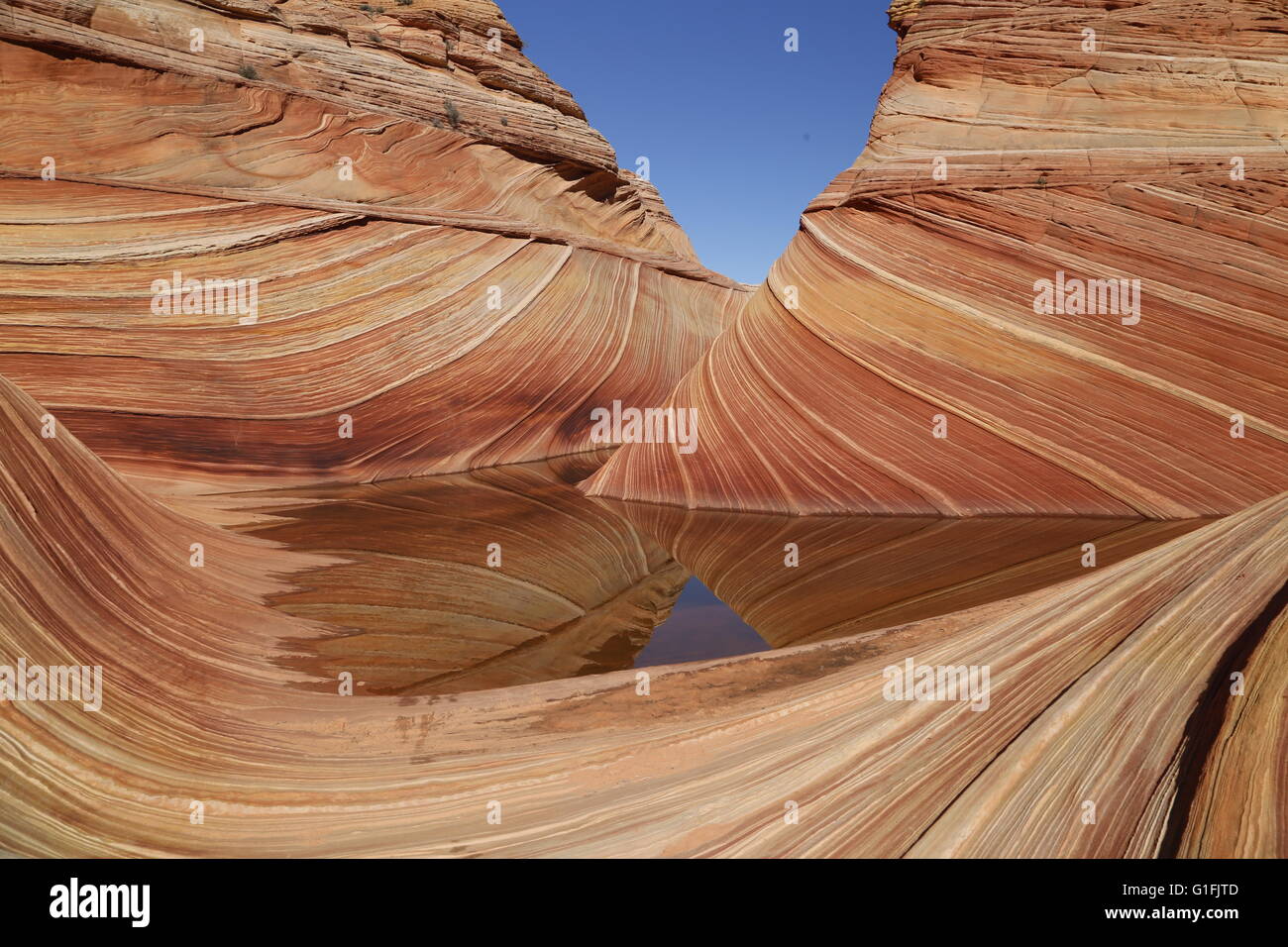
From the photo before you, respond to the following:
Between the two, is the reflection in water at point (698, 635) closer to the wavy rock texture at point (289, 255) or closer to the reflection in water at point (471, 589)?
the reflection in water at point (471, 589)

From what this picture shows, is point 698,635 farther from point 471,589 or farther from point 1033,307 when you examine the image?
point 1033,307

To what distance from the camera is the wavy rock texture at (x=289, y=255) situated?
7.05 m

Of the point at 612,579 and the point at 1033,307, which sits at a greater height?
the point at 1033,307

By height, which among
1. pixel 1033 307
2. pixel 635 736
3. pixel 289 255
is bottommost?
pixel 635 736

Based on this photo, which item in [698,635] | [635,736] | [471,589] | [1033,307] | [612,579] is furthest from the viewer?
[1033,307]

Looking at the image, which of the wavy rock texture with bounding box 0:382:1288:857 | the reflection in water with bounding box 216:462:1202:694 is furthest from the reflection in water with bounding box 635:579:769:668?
the wavy rock texture with bounding box 0:382:1288:857

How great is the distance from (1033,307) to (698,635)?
3.33 meters

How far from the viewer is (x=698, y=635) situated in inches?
143

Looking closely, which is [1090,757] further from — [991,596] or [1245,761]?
[991,596]

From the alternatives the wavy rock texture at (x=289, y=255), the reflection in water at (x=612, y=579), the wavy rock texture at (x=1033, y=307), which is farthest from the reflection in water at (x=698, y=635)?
the wavy rock texture at (x=289, y=255)

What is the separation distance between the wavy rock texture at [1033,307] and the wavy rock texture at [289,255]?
119 inches

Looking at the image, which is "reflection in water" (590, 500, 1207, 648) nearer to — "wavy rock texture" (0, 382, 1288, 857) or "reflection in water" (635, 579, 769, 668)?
"reflection in water" (635, 579, 769, 668)

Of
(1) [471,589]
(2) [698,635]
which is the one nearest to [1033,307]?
(2) [698,635]

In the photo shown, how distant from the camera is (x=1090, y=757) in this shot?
2010 mm
